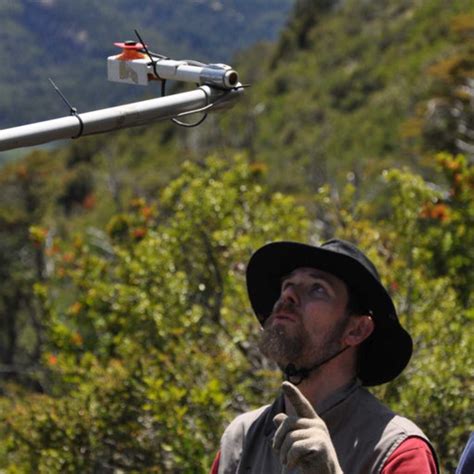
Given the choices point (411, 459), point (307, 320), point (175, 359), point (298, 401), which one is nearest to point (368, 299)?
point (307, 320)

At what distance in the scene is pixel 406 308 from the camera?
7.70m

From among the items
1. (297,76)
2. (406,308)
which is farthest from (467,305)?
(297,76)

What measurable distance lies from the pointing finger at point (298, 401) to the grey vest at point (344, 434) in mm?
422

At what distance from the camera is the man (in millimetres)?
3760

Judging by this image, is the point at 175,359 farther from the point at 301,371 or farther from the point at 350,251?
the point at 301,371

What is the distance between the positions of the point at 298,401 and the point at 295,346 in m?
0.55

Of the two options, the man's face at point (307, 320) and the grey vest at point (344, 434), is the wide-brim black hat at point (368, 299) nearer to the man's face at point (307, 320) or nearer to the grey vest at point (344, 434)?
the man's face at point (307, 320)

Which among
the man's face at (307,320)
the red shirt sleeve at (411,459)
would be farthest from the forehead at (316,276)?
the red shirt sleeve at (411,459)

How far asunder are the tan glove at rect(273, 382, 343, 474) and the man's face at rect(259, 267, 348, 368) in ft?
1.63

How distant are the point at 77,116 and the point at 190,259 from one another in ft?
16.7

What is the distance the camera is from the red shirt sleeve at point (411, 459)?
363cm

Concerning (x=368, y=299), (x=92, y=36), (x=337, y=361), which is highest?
(x=92, y=36)

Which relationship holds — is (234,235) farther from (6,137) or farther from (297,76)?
(297,76)

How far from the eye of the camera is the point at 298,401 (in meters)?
3.39
